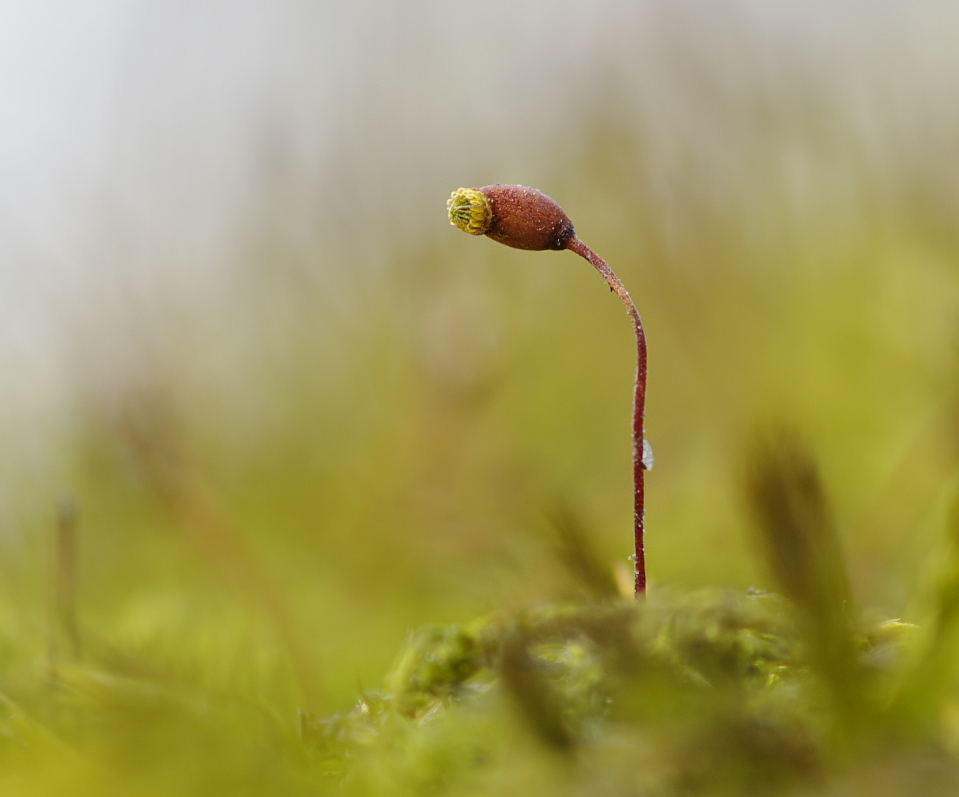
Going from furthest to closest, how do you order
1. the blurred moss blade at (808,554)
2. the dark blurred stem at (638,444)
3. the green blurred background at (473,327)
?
1. the green blurred background at (473,327)
2. the dark blurred stem at (638,444)
3. the blurred moss blade at (808,554)

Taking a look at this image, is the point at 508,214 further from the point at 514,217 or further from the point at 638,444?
the point at 638,444

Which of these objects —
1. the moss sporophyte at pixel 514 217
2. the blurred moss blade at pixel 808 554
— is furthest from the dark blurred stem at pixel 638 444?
the blurred moss blade at pixel 808 554

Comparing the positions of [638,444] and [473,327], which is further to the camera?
[473,327]

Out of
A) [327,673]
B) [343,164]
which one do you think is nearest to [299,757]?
[327,673]

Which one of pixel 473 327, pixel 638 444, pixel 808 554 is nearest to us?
pixel 808 554

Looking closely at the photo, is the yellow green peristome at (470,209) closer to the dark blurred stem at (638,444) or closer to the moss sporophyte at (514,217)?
the moss sporophyte at (514,217)

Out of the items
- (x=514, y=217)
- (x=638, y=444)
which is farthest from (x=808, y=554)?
(x=514, y=217)

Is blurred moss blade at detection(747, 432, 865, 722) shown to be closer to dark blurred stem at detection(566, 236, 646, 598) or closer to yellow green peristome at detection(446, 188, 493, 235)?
dark blurred stem at detection(566, 236, 646, 598)

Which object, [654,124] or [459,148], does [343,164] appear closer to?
[459,148]
